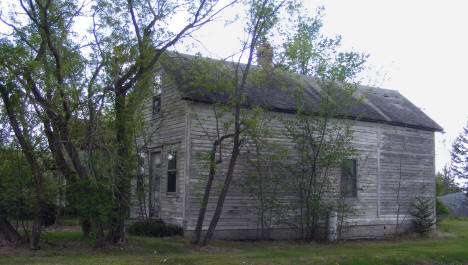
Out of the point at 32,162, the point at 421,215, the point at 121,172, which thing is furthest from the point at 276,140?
the point at 32,162

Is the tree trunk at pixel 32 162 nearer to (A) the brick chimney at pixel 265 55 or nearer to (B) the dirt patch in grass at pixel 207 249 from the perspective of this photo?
(B) the dirt patch in grass at pixel 207 249

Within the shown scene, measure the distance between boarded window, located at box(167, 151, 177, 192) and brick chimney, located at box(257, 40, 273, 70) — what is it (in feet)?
14.2

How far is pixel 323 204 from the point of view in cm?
1667

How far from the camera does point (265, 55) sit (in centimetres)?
1398

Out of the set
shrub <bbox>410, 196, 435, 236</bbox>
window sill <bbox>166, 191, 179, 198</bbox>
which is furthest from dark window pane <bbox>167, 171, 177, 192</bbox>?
shrub <bbox>410, 196, 435, 236</bbox>

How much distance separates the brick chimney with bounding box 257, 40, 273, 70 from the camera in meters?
13.7

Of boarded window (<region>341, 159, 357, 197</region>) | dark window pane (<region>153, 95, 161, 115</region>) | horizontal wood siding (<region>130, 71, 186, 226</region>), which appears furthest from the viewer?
boarded window (<region>341, 159, 357, 197</region>)

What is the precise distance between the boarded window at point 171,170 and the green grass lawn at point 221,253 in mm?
2299

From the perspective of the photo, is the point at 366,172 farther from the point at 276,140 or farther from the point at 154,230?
the point at 154,230

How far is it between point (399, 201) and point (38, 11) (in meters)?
15.2

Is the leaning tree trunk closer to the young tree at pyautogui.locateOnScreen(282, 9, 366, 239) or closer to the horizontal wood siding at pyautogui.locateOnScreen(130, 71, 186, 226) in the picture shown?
the horizontal wood siding at pyautogui.locateOnScreen(130, 71, 186, 226)

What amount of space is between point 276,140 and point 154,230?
16.8ft

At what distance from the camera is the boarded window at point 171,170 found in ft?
52.6

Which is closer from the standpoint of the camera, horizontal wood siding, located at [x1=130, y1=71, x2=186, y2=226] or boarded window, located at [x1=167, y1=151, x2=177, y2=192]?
horizontal wood siding, located at [x1=130, y1=71, x2=186, y2=226]
